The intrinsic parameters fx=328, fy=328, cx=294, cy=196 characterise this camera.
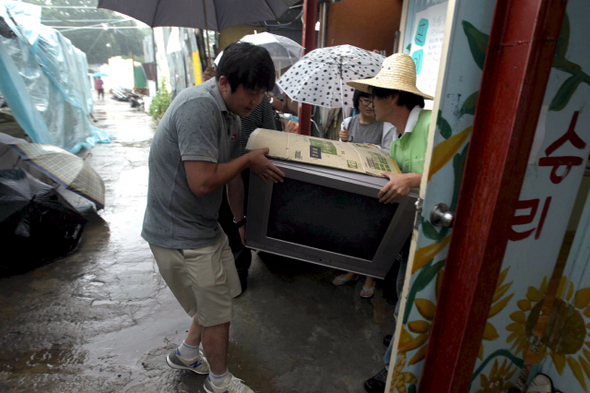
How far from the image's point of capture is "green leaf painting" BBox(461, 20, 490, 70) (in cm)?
92

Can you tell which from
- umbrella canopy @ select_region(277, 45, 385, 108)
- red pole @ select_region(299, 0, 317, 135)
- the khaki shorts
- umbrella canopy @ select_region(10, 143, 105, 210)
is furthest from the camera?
red pole @ select_region(299, 0, 317, 135)

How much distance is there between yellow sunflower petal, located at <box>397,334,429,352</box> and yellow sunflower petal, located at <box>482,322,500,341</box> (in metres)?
0.20

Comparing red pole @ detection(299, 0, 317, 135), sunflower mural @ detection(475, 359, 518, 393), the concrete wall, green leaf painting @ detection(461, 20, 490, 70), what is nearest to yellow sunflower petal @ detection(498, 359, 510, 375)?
sunflower mural @ detection(475, 359, 518, 393)

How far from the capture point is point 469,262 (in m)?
1.00

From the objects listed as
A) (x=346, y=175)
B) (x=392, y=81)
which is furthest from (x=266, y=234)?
(x=392, y=81)

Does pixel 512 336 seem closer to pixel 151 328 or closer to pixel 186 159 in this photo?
pixel 186 159

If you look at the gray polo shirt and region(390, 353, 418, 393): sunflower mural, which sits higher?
the gray polo shirt

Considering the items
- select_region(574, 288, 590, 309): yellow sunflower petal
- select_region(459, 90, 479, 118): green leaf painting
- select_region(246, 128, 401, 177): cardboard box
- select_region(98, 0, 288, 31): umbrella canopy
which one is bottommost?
select_region(574, 288, 590, 309): yellow sunflower petal

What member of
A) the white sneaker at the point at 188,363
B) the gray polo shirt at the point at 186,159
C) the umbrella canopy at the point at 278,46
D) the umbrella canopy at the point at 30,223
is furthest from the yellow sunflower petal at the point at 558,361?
the umbrella canopy at the point at 278,46

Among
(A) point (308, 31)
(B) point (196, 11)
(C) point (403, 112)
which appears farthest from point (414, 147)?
(A) point (308, 31)

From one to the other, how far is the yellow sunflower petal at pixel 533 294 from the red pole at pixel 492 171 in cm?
29

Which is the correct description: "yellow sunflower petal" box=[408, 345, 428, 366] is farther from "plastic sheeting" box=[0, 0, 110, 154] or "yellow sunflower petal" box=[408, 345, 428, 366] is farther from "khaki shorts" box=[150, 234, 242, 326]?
"plastic sheeting" box=[0, 0, 110, 154]

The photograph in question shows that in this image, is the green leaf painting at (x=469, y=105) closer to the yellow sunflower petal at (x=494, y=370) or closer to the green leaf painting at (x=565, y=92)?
the green leaf painting at (x=565, y=92)

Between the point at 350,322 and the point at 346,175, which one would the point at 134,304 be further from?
the point at 346,175
